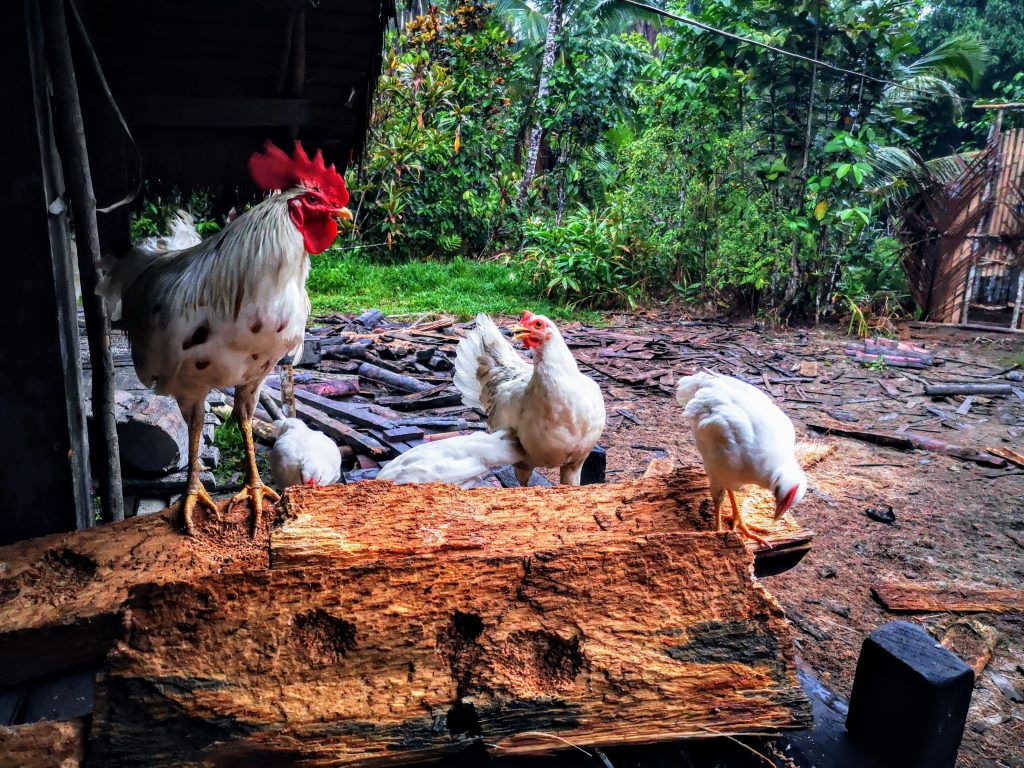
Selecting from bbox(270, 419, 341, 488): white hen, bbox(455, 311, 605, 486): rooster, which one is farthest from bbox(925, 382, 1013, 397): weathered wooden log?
bbox(270, 419, 341, 488): white hen

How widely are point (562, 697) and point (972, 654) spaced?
3.22m

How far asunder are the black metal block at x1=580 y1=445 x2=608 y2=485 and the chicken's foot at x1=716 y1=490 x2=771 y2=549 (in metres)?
1.39

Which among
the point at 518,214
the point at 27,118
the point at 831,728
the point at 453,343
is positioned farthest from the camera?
the point at 518,214

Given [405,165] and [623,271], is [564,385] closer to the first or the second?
[623,271]

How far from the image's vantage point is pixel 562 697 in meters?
1.93

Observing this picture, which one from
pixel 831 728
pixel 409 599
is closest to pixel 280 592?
pixel 409 599

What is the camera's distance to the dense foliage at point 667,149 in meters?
11.8

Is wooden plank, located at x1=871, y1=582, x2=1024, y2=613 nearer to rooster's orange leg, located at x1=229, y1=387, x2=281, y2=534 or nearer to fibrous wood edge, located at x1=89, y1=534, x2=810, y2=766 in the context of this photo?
fibrous wood edge, located at x1=89, y1=534, x2=810, y2=766

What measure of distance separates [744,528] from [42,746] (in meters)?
2.85

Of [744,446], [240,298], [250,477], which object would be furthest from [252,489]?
[744,446]

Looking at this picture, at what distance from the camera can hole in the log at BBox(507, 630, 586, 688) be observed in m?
1.97

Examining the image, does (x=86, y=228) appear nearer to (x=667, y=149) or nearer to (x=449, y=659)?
(x=449, y=659)

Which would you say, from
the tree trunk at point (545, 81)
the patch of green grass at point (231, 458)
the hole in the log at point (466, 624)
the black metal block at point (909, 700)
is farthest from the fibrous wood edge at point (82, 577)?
the tree trunk at point (545, 81)

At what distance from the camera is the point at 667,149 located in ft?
44.1
